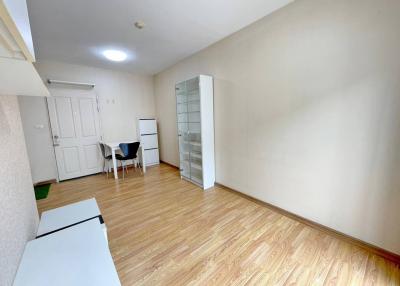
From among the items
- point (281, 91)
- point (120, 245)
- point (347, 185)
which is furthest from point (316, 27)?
point (120, 245)

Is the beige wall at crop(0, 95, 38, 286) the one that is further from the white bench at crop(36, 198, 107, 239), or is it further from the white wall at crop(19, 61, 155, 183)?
the white wall at crop(19, 61, 155, 183)

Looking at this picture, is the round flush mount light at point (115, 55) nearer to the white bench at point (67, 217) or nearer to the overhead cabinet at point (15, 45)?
the white bench at point (67, 217)

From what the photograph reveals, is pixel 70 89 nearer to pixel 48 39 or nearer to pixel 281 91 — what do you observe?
pixel 48 39

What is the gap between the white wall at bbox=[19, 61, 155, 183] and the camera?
3658 mm

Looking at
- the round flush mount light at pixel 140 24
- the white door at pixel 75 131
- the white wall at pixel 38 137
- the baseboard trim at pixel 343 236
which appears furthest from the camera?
the white door at pixel 75 131

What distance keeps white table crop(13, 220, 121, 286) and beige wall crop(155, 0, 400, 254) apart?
2191mm

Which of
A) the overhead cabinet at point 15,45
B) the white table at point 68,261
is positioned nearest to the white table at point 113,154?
the white table at point 68,261

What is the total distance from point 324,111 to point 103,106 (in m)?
4.57

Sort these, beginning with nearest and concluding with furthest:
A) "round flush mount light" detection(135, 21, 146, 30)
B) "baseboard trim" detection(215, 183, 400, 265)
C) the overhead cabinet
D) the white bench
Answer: the overhead cabinet → the white bench → "baseboard trim" detection(215, 183, 400, 265) → "round flush mount light" detection(135, 21, 146, 30)

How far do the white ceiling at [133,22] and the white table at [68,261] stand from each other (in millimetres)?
2332

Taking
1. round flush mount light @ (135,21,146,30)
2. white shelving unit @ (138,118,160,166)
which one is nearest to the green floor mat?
white shelving unit @ (138,118,160,166)

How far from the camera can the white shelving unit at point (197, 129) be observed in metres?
3.22

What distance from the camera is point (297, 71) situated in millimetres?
2104

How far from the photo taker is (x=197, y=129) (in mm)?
3643
